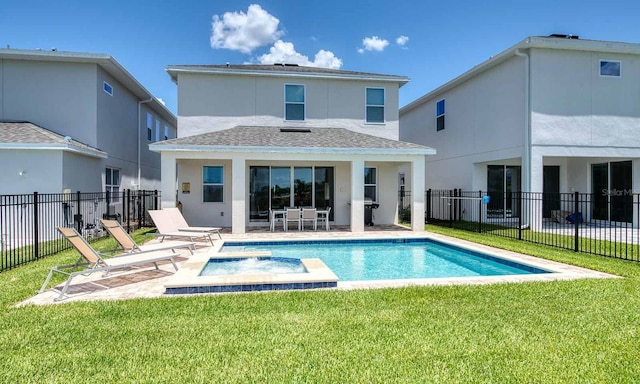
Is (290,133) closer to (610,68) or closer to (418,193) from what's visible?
(418,193)

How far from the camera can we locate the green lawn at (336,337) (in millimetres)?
3449

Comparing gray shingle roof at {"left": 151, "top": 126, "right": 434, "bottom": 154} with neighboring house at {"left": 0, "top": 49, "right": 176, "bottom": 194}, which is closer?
neighboring house at {"left": 0, "top": 49, "right": 176, "bottom": 194}

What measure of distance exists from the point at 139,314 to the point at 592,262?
9417mm

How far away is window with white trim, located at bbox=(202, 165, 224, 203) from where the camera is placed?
53.0 feet

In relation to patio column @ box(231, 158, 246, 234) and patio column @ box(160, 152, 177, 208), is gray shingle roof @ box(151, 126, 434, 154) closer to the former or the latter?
patio column @ box(160, 152, 177, 208)

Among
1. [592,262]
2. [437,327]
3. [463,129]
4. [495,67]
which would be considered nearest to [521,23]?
[495,67]

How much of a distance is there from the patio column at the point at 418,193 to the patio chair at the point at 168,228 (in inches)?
308

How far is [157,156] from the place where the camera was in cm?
2508

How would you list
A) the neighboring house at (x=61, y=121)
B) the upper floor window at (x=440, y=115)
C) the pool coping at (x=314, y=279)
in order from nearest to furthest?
1. the pool coping at (x=314, y=279)
2. the neighboring house at (x=61, y=121)
3. the upper floor window at (x=440, y=115)

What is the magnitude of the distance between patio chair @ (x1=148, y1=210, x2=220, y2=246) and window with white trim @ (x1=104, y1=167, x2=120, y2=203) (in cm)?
649

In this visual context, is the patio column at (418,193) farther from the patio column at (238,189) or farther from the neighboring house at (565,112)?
the patio column at (238,189)

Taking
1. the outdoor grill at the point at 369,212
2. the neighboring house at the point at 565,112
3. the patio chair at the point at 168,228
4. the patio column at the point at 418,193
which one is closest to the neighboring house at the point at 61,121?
the patio chair at the point at 168,228

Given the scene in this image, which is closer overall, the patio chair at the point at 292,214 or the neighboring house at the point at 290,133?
the patio chair at the point at 292,214

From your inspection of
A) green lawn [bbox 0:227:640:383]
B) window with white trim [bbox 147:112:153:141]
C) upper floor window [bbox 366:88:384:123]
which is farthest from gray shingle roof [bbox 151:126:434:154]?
window with white trim [bbox 147:112:153:141]
